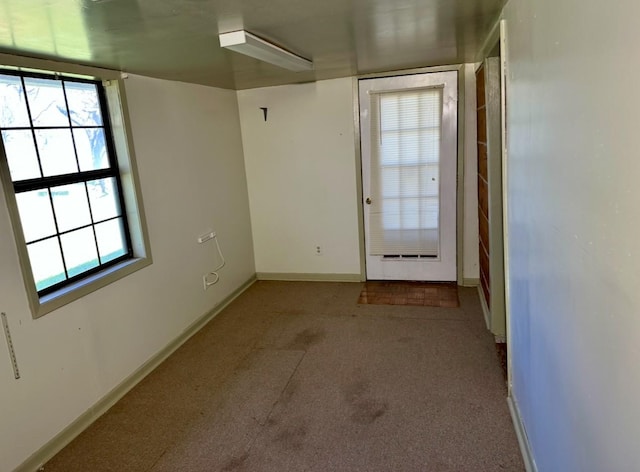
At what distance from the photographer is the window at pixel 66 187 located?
2439 millimetres

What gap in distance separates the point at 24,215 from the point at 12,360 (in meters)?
0.78

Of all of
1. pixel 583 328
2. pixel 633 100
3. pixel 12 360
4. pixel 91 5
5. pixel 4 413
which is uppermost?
pixel 91 5

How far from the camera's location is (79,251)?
9.41 ft

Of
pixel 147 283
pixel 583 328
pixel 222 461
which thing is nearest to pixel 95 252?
pixel 147 283

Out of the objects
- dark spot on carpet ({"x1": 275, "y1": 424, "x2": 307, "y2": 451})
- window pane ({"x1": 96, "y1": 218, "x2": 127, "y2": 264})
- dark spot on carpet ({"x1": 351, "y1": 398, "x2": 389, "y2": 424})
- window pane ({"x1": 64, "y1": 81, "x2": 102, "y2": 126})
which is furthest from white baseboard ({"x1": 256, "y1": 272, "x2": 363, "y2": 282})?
window pane ({"x1": 64, "y1": 81, "x2": 102, "y2": 126})

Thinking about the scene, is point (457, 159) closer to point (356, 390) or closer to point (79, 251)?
point (356, 390)

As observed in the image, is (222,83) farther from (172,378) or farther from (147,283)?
(172,378)

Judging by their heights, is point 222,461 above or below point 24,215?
below

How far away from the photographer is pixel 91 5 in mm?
1644

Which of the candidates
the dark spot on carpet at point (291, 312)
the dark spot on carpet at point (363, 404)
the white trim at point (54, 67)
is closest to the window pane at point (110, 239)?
the white trim at point (54, 67)

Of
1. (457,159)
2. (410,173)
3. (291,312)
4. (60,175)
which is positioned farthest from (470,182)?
(60,175)

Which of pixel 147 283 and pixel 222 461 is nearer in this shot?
pixel 222 461

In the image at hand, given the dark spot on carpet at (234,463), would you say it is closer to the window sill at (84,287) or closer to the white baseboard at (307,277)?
the window sill at (84,287)

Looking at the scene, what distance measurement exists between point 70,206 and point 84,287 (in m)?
0.52
